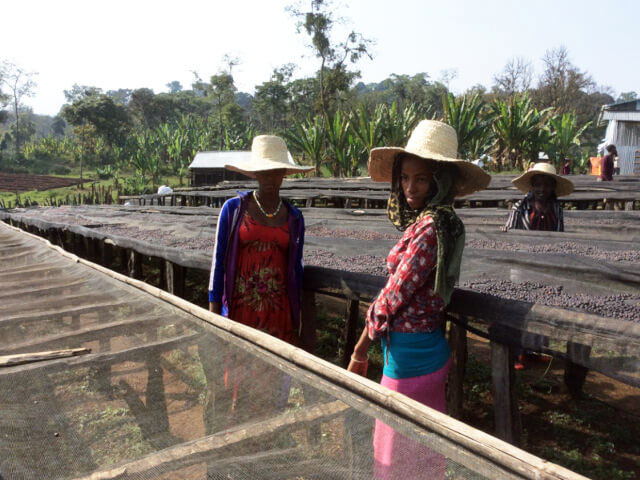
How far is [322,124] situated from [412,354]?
16150mm

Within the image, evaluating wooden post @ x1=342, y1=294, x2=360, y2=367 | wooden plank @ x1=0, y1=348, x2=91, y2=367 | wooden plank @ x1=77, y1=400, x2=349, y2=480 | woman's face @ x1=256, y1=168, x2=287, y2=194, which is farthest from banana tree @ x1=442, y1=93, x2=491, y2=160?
wooden plank @ x1=77, y1=400, x2=349, y2=480

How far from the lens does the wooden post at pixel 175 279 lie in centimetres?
468

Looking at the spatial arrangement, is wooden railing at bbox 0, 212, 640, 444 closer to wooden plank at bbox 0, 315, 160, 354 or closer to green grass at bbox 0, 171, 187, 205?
wooden plank at bbox 0, 315, 160, 354

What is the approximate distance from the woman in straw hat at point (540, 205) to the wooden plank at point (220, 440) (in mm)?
2787

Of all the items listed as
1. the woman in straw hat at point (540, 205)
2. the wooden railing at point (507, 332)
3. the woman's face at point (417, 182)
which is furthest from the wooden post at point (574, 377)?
the woman's face at point (417, 182)

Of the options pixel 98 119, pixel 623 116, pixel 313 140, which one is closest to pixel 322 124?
pixel 313 140

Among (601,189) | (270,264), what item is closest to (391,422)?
(270,264)

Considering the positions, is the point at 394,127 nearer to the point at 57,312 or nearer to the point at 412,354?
the point at 57,312

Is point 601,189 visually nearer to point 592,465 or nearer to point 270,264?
point 592,465

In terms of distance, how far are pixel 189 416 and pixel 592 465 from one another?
2.60 metres

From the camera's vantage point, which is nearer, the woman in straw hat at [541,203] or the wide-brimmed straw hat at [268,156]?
the wide-brimmed straw hat at [268,156]

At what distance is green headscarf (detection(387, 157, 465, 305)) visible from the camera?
151 centimetres

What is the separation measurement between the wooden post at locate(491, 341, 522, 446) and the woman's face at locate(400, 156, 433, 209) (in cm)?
73

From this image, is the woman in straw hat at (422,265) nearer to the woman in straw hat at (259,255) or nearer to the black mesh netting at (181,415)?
the black mesh netting at (181,415)
